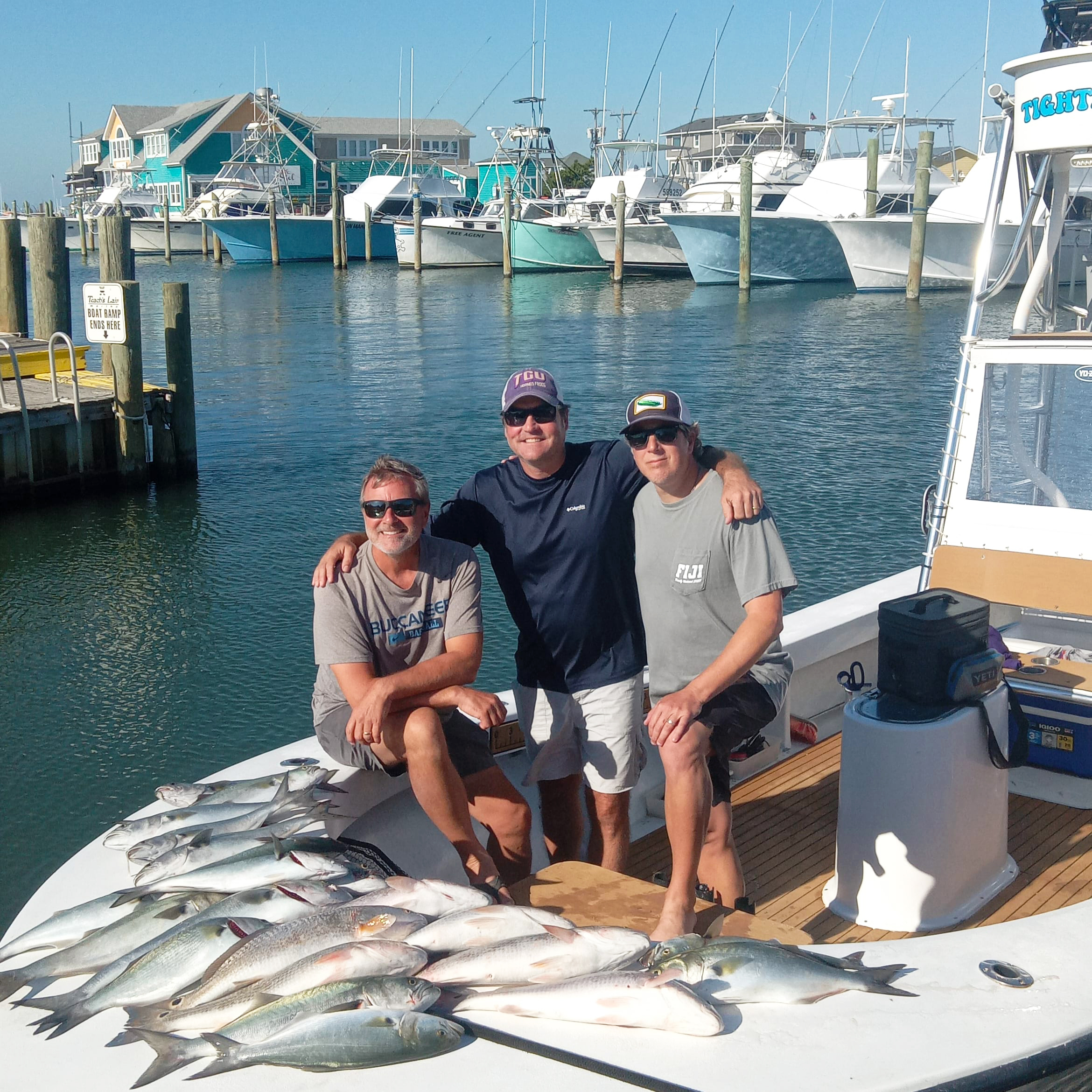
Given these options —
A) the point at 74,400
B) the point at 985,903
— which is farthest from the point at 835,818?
the point at 74,400

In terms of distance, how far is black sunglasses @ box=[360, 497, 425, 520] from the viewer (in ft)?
10.7

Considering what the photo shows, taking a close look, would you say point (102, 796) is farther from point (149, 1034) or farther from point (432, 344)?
point (432, 344)

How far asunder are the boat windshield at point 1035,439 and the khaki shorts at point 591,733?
209 centimetres

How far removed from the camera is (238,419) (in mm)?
17906

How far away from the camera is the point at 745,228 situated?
123ft

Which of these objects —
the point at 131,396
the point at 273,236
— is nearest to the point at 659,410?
the point at 131,396

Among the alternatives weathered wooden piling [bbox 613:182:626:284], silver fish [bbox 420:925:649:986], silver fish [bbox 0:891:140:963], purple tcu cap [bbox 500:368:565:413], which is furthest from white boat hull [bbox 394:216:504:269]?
silver fish [bbox 420:925:649:986]

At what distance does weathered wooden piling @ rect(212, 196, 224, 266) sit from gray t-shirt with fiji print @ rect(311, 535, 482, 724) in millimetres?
56031

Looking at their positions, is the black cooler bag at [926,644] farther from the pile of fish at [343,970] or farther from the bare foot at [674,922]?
the pile of fish at [343,970]

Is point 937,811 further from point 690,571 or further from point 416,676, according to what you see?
point 416,676

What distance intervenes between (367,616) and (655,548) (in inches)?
33.1

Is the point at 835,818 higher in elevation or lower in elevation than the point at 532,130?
lower

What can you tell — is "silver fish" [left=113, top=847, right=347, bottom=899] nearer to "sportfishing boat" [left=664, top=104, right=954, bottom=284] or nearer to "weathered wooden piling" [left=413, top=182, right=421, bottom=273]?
"sportfishing boat" [left=664, top=104, right=954, bottom=284]

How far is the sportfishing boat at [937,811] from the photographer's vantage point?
7.18 feet
